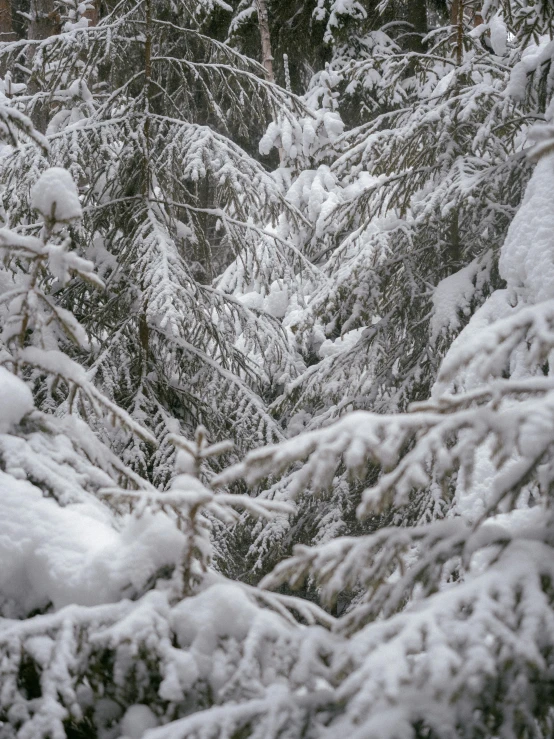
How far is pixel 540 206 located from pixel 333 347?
4710 millimetres

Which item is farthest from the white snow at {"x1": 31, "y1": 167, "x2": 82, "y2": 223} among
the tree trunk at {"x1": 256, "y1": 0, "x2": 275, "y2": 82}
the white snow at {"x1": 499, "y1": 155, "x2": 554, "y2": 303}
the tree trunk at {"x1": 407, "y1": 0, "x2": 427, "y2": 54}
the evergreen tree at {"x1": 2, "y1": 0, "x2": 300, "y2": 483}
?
→ the tree trunk at {"x1": 407, "y1": 0, "x2": 427, "y2": 54}

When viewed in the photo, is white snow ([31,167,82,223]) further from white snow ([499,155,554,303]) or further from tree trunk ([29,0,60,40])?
tree trunk ([29,0,60,40])

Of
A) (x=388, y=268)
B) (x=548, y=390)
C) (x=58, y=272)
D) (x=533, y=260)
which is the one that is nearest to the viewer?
(x=548, y=390)

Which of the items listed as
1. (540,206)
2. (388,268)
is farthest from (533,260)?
(388,268)

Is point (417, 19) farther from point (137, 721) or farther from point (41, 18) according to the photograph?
point (137, 721)

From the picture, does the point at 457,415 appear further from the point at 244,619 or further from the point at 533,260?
the point at 533,260

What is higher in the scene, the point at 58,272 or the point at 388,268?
the point at 58,272

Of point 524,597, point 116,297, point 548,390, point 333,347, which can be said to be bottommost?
point 333,347

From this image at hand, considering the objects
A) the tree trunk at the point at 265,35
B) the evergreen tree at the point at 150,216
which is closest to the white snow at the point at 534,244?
the evergreen tree at the point at 150,216

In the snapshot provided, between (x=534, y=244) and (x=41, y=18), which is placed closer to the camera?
(x=534, y=244)

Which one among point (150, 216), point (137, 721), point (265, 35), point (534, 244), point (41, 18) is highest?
point (41, 18)

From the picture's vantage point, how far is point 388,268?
222 inches

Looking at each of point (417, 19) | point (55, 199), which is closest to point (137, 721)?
point (55, 199)

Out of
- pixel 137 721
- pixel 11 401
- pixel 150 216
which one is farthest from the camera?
pixel 150 216
